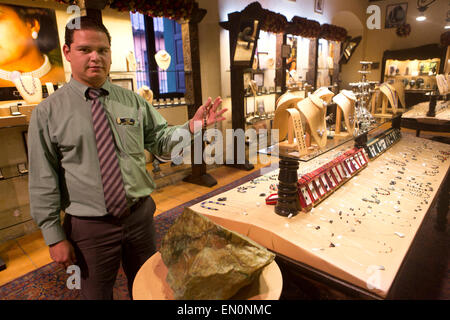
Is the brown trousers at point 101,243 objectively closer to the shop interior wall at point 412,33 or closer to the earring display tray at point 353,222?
the earring display tray at point 353,222

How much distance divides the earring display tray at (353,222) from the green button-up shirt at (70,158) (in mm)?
636

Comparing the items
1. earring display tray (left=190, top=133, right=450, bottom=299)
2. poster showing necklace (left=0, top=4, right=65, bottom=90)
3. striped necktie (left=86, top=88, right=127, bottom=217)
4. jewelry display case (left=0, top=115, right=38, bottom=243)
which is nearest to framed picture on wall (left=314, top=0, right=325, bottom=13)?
earring display tray (left=190, top=133, right=450, bottom=299)

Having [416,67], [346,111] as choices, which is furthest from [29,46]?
[416,67]

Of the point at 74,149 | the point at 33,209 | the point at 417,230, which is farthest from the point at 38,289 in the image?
the point at 417,230

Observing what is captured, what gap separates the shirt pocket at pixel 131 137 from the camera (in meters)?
1.40

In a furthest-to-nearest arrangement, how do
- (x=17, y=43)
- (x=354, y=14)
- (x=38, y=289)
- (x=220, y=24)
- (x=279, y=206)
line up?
(x=354, y=14) < (x=220, y=24) < (x=17, y=43) < (x=38, y=289) < (x=279, y=206)

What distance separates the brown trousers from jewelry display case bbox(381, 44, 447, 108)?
8.58 meters

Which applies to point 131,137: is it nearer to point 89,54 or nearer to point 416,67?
point 89,54

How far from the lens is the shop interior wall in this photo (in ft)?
26.7

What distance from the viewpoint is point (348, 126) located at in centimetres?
227

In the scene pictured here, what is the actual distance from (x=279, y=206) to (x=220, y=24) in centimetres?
368

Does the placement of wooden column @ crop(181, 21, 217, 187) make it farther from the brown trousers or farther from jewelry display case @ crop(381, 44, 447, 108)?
jewelry display case @ crop(381, 44, 447, 108)

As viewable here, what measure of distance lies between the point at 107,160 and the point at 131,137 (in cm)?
16

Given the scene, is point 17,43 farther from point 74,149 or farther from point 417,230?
point 417,230
